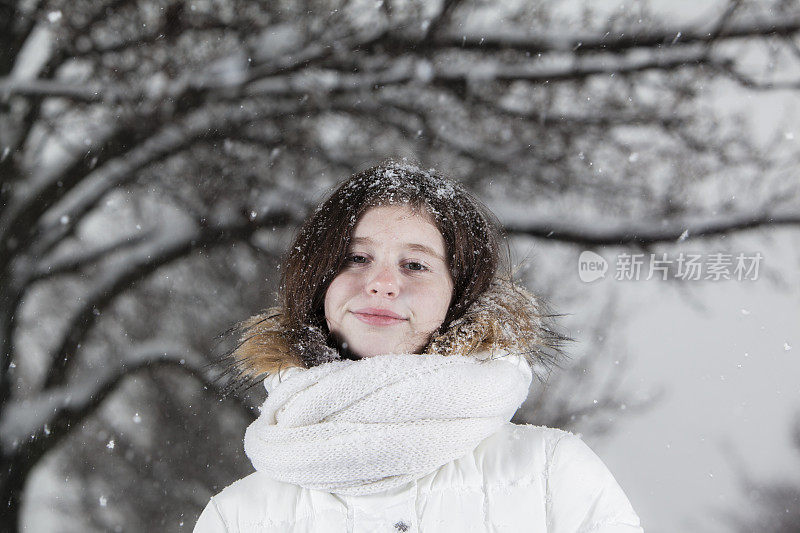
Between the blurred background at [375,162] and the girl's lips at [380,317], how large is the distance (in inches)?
30.4

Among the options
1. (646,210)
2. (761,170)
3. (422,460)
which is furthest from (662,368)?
(422,460)

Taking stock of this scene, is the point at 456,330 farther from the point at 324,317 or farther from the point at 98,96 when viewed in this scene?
the point at 98,96

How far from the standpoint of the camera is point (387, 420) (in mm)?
750

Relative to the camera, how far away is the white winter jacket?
0.73 meters

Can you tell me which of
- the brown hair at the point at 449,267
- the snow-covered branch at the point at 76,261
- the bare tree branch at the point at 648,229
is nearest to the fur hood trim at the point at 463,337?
the brown hair at the point at 449,267

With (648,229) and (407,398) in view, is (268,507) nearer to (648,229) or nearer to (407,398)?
(407,398)

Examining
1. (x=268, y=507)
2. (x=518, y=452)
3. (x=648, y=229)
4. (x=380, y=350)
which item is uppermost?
(x=648, y=229)

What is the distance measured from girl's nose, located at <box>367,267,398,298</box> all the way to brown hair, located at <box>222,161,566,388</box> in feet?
0.30

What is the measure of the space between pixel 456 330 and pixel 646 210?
2.76 feet

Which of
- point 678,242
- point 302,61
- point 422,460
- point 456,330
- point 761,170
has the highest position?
point 302,61

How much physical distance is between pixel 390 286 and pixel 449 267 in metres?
0.12

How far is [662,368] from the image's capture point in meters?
1.44

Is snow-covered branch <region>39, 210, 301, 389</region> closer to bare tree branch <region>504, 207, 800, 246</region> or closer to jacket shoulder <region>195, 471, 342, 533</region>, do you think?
bare tree branch <region>504, 207, 800, 246</region>

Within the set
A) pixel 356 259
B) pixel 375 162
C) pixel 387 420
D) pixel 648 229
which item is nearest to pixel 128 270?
pixel 375 162
